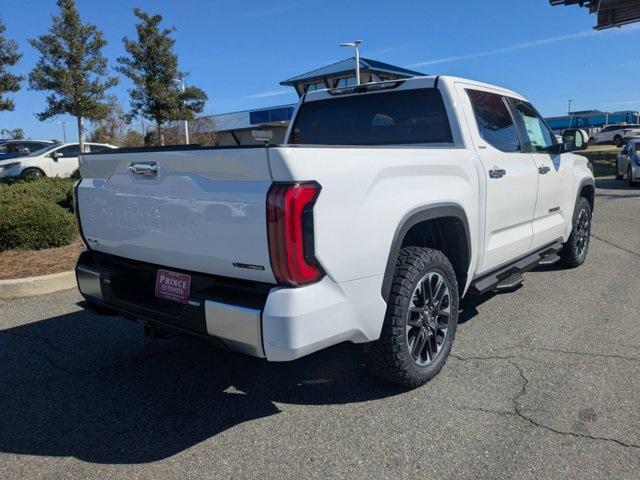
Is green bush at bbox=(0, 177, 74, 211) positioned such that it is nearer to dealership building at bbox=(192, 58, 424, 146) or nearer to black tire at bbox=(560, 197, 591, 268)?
black tire at bbox=(560, 197, 591, 268)

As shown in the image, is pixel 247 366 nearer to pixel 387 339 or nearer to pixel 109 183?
pixel 387 339

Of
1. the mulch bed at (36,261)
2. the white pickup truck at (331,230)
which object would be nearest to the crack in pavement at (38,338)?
the white pickup truck at (331,230)

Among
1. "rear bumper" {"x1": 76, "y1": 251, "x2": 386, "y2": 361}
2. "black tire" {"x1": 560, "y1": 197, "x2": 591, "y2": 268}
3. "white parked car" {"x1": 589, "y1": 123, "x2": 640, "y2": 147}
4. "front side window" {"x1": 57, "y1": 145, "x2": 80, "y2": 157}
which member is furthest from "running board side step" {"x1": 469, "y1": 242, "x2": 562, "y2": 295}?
"white parked car" {"x1": 589, "y1": 123, "x2": 640, "y2": 147}

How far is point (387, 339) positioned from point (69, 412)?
1.95 m

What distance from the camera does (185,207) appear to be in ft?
9.20

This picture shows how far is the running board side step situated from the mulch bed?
461 cm

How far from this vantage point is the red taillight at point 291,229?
7.95 feet

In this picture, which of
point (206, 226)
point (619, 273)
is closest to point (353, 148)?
point (206, 226)

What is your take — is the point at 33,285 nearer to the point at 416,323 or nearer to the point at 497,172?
the point at 416,323

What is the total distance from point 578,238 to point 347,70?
32.6m

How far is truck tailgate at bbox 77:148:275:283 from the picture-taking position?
2537mm

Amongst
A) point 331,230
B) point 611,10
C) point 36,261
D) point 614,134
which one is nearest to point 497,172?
point 331,230

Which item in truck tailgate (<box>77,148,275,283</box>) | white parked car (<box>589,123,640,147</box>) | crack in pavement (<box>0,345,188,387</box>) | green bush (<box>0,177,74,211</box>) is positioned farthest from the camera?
white parked car (<box>589,123,640,147</box>)

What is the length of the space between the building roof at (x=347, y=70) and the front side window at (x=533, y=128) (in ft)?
100
